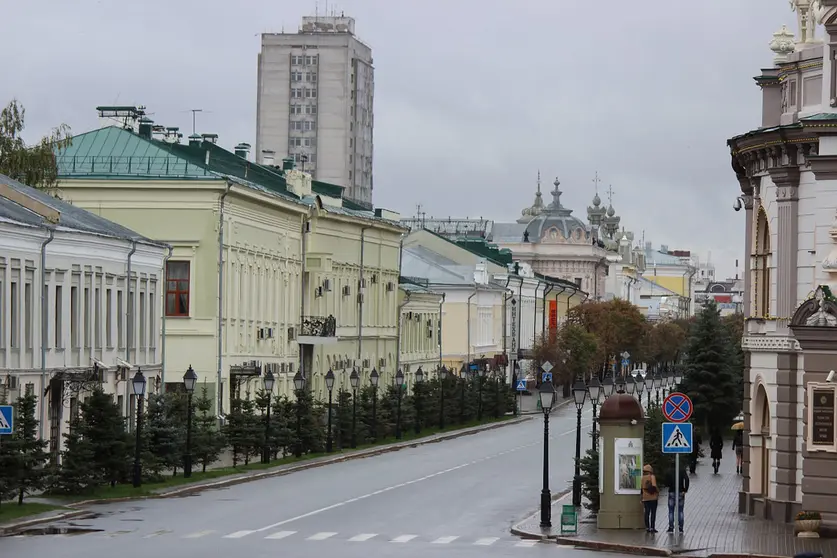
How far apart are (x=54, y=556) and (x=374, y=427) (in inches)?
1626

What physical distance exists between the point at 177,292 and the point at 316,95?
4973 inches

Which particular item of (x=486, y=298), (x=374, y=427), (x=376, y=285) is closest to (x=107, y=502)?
(x=374, y=427)

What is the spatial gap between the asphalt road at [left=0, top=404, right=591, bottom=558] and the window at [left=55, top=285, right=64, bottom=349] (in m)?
5.62

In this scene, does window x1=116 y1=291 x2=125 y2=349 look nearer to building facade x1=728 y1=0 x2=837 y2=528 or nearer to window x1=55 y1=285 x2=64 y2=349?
window x1=55 y1=285 x2=64 y2=349

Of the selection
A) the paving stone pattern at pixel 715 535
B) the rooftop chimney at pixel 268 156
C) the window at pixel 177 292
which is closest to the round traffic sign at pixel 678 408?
the paving stone pattern at pixel 715 535

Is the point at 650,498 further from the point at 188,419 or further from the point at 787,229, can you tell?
the point at 188,419

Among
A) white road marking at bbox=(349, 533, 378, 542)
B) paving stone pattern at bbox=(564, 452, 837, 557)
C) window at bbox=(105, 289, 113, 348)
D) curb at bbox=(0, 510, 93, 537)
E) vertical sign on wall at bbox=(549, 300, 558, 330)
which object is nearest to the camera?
paving stone pattern at bbox=(564, 452, 837, 557)

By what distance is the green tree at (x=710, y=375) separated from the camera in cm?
6688

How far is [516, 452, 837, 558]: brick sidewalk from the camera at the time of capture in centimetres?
3077

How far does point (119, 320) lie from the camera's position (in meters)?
53.3

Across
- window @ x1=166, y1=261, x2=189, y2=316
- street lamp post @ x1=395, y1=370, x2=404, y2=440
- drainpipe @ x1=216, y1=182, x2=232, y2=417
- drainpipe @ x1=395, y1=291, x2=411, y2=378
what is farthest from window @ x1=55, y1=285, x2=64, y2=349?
drainpipe @ x1=395, y1=291, x2=411, y2=378

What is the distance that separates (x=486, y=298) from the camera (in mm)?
125125

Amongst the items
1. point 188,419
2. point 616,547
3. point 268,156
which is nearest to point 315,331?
point 268,156

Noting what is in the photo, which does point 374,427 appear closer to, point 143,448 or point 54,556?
point 143,448
